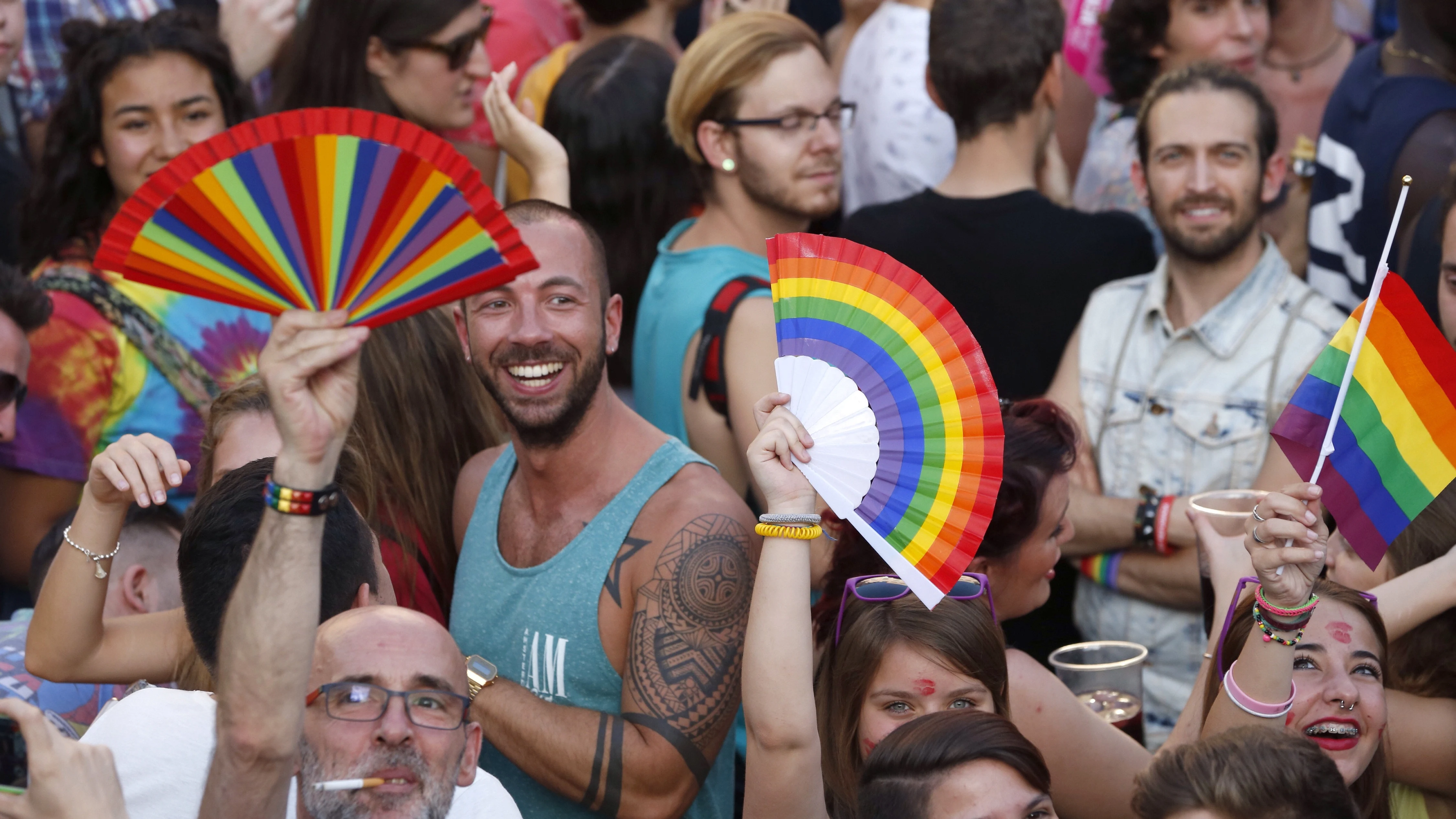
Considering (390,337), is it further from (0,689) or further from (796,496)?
(796,496)

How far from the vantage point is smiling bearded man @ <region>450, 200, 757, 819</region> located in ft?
10.1

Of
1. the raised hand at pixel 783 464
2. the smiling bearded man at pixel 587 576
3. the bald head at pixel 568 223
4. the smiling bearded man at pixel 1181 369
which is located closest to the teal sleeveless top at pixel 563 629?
the smiling bearded man at pixel 587 576

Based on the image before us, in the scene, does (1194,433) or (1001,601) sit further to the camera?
(1194,433)

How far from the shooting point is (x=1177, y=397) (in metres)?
4.25

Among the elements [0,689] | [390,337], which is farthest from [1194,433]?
[0,689]

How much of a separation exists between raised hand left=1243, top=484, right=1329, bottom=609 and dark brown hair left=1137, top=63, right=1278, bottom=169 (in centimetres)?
202

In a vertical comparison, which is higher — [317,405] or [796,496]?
[317,405]

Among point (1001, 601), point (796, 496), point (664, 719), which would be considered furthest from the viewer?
point (1001, 601)

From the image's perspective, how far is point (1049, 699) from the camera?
3178mm

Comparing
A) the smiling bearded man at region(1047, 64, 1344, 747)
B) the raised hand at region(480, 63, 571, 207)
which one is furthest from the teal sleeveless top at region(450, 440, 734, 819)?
the smiling bearded man at region(1047, 64, 1344, 747)

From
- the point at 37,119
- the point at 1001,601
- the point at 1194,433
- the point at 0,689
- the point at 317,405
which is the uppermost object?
the point at 37,119

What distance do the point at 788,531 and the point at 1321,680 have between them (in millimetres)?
1233

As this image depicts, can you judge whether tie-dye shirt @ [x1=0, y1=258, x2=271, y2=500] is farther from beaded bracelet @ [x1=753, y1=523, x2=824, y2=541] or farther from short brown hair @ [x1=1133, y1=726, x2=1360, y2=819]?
short brown hair @ [x1=1133, y1=726, x2=1360, y2=819]

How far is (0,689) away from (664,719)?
163 cm
